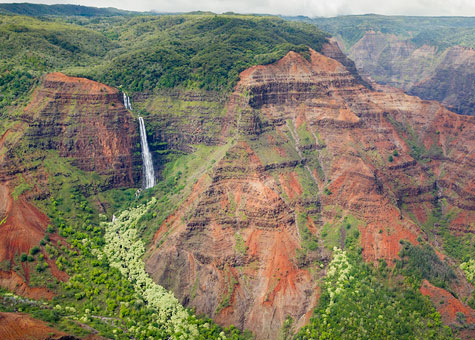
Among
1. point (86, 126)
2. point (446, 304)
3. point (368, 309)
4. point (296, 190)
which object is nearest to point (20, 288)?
point (86, 126)

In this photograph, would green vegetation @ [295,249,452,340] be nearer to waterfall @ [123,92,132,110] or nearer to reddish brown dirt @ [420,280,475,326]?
reddish brown dirt @ [420,280,475,326]

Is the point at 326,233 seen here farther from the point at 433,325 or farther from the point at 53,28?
the point at 53,28

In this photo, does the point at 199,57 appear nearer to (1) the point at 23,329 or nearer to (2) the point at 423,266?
(2) the point at 423,266

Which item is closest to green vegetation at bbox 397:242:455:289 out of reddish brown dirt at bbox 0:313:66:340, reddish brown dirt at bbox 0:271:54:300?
reddish brown dirt at bbox 0:313:66:340

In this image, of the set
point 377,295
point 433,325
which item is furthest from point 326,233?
point 433,325

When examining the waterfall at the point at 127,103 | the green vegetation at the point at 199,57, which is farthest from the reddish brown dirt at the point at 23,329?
the green vegetation at the point at 199,57

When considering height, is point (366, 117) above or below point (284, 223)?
above
